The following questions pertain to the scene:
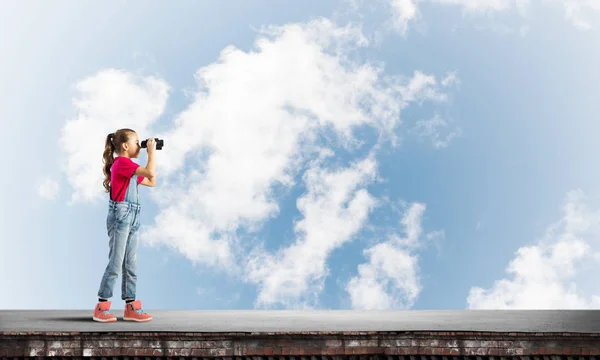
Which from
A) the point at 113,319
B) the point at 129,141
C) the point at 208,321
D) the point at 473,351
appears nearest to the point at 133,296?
the point at 113,319

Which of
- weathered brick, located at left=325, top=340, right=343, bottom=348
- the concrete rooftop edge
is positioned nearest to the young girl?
the concrete rooftop edge

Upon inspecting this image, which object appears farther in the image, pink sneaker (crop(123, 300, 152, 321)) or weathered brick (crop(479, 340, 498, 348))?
pink sneaker (crop(123, 300, 152, 321))

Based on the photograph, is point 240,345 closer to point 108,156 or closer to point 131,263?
point 131,263

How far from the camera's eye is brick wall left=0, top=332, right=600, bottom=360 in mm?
7551

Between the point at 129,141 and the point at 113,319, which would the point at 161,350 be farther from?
the point at 129,141

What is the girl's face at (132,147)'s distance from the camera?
393 inches

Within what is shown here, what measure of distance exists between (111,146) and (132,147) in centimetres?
33

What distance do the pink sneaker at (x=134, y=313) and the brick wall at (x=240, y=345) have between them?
2160 millimetres

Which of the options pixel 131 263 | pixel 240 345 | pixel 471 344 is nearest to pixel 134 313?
pixel 131 263

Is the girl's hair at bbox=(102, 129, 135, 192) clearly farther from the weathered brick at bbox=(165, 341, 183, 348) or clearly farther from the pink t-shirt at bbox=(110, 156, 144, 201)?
the weathered brick at bbox=(165, 341, 183, 348)

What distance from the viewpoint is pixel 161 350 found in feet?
24.7

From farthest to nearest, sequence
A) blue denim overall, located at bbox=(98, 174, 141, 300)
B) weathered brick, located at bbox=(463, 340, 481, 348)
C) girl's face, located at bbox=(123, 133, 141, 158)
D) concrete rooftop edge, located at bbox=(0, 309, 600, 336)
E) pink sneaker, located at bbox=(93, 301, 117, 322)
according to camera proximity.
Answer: girl's face, located at bbox=(123, 133, 141, 158) → blue denim overall, located at bbox=(98, 174, 141, 300) → pink sneaker, located at bbox=(93, 301, 117, 322) → concrete rooftop edge, located at bbox=(0, 309, 600, 336) → weathered brick, located at bbox=(463, 340, 481, 348)

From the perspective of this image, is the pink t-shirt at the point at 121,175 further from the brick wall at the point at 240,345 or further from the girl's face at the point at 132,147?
the brick wall at the point at 240,345

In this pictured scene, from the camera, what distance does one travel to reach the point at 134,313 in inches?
387
